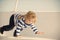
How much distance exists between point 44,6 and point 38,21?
141mm

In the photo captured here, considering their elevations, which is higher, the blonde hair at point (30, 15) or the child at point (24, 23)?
the blonde hair at point (30, 15)

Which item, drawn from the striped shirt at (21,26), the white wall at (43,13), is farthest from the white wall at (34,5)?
the striped shirt at (21,26)

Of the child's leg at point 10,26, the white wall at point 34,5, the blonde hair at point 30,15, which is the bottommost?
the child's leg at point 10,26

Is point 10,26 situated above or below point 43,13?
below

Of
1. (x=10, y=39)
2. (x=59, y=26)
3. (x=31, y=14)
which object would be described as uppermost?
(x=31, y=14)

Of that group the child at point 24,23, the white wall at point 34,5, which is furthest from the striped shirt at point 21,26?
the white wall at point 34,5

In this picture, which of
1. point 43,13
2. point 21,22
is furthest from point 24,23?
point 43,13

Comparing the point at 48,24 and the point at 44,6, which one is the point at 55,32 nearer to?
the point at 48,24

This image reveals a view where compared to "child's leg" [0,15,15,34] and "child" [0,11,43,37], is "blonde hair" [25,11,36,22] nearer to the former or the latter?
"child" [0,11,43,37]

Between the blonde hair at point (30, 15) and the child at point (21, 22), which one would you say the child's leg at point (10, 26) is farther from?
the blonde hair at point (30, 15)

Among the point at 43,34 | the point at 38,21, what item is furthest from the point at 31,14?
the point at 43,34

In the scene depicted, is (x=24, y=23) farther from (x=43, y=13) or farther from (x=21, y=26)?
(x=43, y=13)

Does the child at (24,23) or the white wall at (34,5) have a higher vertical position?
the white wall at (34,5)

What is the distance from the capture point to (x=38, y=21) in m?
1.21
